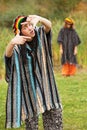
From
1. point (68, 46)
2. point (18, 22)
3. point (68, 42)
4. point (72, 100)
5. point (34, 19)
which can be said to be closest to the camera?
point (34, 19)

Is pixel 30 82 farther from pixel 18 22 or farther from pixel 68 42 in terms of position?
pixel 68 42

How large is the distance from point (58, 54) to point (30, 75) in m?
10.9

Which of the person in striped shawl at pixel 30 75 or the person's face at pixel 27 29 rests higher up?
the person's face at pixel 27 29

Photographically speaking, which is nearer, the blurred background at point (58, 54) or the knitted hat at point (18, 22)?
the knitted hat at point (18, 22)

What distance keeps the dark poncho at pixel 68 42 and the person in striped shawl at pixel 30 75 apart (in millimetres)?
8227

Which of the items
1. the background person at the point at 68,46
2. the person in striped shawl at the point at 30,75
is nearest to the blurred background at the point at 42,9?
the background person at the point at 68,46

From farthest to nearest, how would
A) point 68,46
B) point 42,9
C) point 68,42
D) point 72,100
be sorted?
1. point 42,9
2. point 68,46
3. point 68,42
4. point 72,100

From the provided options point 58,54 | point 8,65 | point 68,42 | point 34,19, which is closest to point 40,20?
point 34,19

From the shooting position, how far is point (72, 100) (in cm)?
986

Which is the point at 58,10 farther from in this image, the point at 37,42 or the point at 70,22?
the point at 37,42

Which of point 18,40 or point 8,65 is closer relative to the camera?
point 18,40

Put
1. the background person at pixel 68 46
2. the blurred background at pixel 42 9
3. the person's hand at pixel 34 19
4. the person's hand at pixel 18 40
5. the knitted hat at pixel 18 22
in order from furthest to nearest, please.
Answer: the blurred background at pixel 42 9 → the background person at pixel 68 46 → the knitted hat at pixel 18 22 → the person's hand at pixel 34 19 → the person's hand at pixel 18 40

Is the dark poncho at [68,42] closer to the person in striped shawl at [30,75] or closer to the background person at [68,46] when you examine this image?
the background person at [68,46]

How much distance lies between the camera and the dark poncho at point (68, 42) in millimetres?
13981
